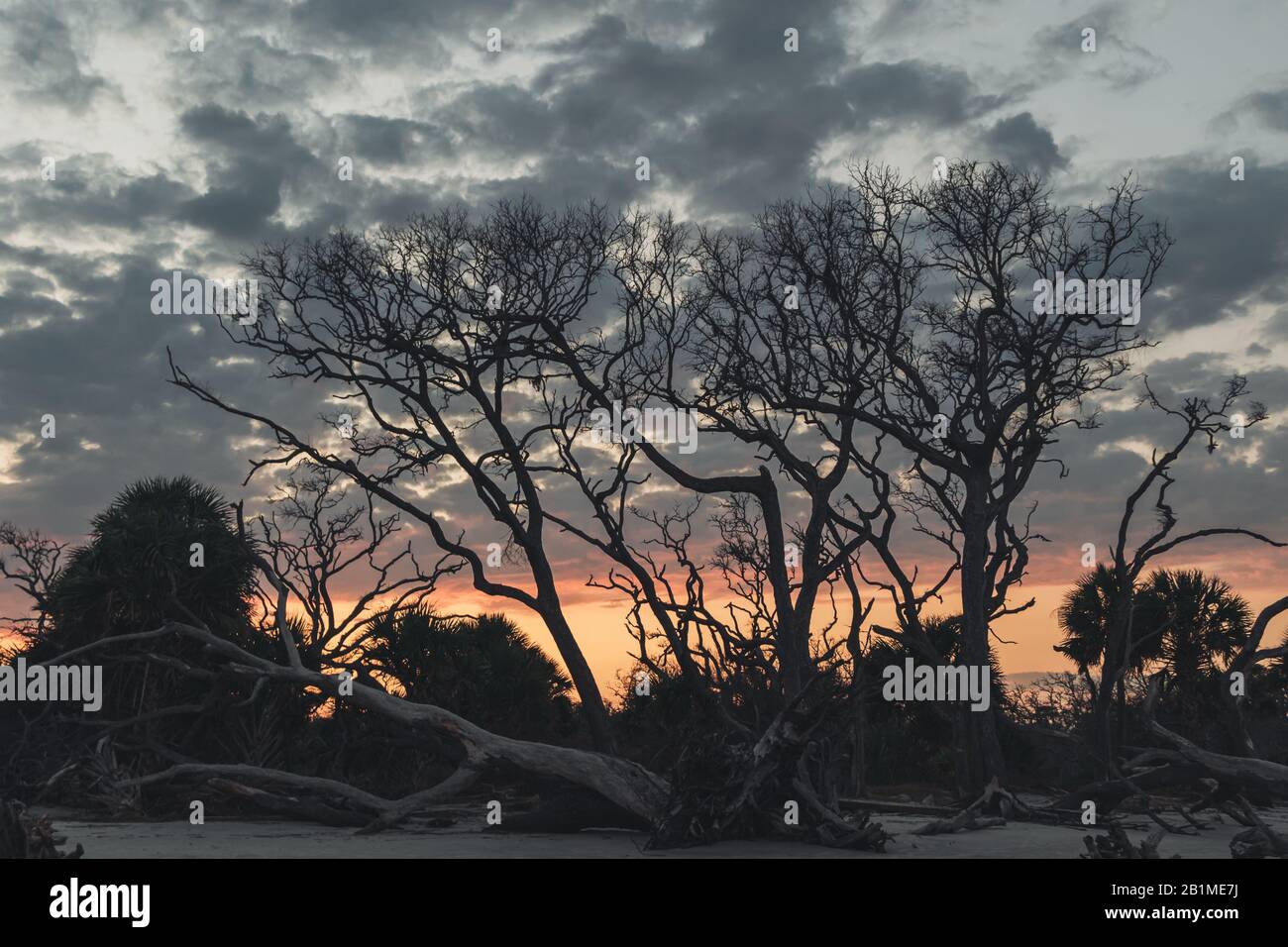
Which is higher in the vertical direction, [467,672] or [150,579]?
[150,579]

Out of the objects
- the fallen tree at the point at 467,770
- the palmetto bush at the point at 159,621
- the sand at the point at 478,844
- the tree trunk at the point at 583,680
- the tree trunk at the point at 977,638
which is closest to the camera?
the sand at the point at 478,844

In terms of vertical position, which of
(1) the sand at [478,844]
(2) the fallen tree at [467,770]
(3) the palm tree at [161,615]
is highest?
(3) the palm tree at [161,615]

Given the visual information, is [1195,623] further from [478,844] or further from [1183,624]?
[478,844]

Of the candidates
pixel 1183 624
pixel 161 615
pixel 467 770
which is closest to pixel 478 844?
pixel 467 770

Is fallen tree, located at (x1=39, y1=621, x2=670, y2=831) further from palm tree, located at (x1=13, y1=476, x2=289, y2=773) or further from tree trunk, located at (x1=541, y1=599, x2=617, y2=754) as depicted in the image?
tree trunk, located at (x1=541, y1=599, x2=617, y2=754)

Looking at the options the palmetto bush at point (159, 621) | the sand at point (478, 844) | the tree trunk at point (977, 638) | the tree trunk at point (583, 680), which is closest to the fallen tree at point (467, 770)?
the sand at point (478, 844)

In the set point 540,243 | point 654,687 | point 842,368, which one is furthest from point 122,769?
point 842,368

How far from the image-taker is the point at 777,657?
78.0ft

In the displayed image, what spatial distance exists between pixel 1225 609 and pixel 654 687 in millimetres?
12098

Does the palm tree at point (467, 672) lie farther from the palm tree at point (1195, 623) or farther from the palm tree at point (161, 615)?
the palm tree at point (1195, 623)

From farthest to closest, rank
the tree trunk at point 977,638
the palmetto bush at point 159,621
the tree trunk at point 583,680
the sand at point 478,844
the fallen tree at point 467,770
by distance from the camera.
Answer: the tree trunk at point 583,680
the tree trunk at point 977,638
the palmetto bush at point 159,621
the fallen tree at point 467,770
the sand at point 478,844

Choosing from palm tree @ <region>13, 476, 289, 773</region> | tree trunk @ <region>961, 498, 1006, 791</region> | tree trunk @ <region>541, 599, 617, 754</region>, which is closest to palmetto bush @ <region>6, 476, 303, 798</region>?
palm tree @ <region>13, 476, 289, 773</region>

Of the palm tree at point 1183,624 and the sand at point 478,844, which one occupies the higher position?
the palm tree at point 1183,624

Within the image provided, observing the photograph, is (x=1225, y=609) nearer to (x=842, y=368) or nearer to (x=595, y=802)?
(x=842, y=368)
